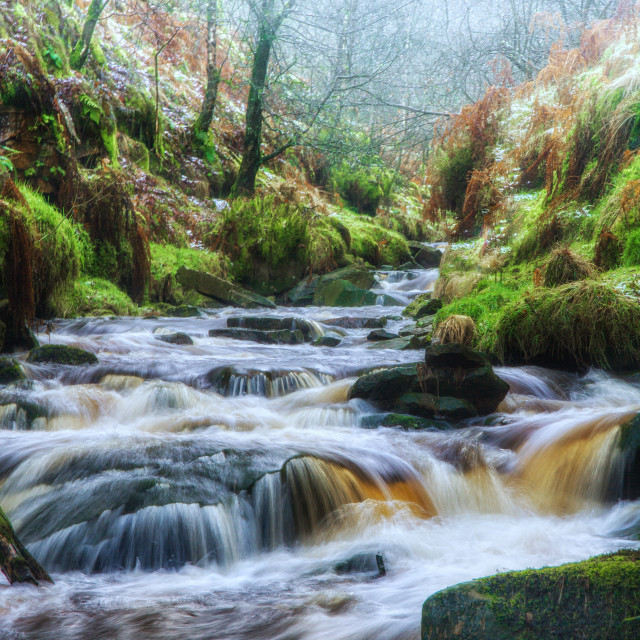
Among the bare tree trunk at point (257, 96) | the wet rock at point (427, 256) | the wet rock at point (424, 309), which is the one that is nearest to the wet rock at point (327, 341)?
the wet rock at point (424, 309)

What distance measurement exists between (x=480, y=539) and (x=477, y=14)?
71.2 feet

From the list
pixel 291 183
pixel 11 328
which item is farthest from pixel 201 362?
pixel 291 183

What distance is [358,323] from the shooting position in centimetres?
900

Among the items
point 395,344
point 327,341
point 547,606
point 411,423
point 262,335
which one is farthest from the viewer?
point 262,335

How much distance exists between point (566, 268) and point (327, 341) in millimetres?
3197

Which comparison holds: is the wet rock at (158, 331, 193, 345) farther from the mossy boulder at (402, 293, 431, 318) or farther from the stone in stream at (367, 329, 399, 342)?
the mossy boulder at (402, 293, 431, 318)

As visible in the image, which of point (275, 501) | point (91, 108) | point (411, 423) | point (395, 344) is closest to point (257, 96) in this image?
point (91, 108)

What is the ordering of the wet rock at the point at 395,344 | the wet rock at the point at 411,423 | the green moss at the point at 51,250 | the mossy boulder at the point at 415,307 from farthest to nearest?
1. the mossy boulder at the point at 415,307
2. the wet rock at the point at 395,344
3. the green moss at the point at 51,250
4. the wet rock at the point at 411,423

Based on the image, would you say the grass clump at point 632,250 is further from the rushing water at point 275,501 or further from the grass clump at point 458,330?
the grass clump at point 458,330

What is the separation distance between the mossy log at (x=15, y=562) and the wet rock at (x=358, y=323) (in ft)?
21.9

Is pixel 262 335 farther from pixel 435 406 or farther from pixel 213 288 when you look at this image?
pixel 435 406

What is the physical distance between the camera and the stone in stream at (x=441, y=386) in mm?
4762

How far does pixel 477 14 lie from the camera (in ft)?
66.2

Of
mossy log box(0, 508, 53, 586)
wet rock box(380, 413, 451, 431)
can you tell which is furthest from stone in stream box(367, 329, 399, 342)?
mossy log box(0, 508, 53, 586)
